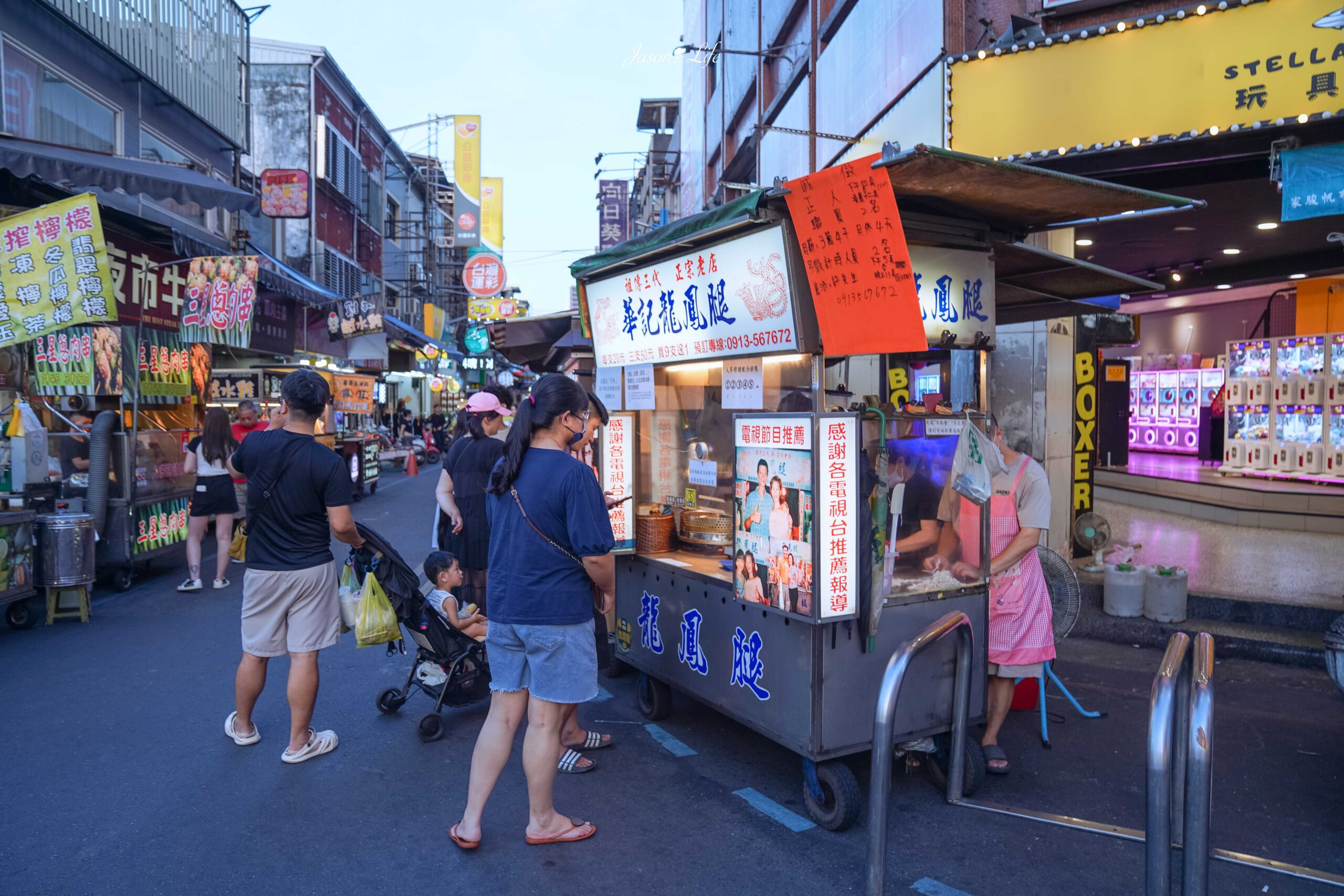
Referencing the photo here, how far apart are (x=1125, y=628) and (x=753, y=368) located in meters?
4.64

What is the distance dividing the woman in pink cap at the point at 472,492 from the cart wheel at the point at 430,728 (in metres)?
1.05

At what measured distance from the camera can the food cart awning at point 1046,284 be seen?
4.79 metres

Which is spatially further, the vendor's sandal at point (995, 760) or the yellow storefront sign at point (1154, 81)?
the yellow storefront sign at point (1154, 81)

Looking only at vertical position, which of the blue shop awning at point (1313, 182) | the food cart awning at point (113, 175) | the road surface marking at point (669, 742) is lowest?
the road surface marking at point (669, 742)

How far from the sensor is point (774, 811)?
413cm

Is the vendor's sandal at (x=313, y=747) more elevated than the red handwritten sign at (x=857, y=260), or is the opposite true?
the red handwritten sign at (x=857, y=260)

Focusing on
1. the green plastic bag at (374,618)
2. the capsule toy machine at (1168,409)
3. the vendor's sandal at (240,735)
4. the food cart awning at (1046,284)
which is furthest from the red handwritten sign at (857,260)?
the capsule toy machine at (1168,409)

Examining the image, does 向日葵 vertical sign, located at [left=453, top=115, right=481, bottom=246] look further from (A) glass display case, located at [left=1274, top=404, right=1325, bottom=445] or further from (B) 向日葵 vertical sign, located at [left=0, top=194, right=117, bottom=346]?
(A) glass display case, located at [left=1274, top=404, right=1325, bottom=445]

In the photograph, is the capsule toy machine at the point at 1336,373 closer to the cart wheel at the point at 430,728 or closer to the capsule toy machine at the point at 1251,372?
the capsule toy machine at the point at 1251,372

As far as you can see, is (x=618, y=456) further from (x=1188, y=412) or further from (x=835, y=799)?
(x=1188, y=412)

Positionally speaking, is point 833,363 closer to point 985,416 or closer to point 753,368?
point 753,368

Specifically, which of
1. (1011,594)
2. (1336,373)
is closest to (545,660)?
(1011,594)

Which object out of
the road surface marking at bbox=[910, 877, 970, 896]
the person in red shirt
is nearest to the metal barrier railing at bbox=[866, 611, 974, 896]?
the road surface marking at bbox=[910, 877, 970, 896]

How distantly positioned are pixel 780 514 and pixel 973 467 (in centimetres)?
105
